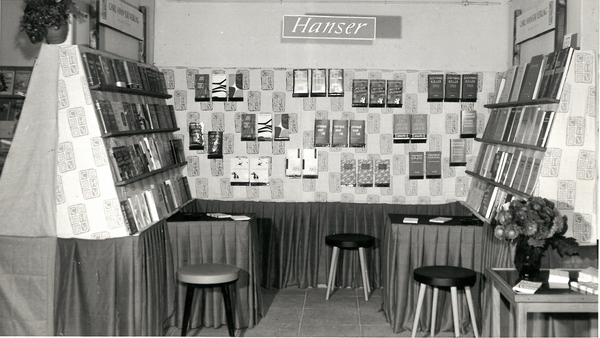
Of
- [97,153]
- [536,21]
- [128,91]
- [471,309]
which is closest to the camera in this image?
[97,153]

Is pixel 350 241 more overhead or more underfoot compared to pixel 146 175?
more underfoot

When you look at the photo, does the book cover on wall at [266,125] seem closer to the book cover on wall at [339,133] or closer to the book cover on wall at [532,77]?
the book cover on wall at [339,133]

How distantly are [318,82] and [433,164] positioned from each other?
1.47m

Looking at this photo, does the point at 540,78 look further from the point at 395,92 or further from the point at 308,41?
the point at 308,41

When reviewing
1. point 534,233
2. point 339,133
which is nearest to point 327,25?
point 339,133

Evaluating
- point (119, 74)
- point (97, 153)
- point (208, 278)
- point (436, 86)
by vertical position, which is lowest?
point (208, 278)

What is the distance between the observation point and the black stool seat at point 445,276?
481 centimetres

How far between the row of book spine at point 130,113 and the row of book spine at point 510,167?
120 inches

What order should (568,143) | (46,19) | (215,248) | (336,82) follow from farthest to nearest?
(336,82) < (215,248) < (568,143) < (46,19)

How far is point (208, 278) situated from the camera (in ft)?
15.5

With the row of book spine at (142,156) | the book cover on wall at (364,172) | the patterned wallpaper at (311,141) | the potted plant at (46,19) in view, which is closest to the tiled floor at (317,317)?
the patterned wallpaper at (311,141)

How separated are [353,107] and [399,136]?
0.57m

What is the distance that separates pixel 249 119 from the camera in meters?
6.93

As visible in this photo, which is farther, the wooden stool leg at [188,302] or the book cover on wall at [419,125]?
the book cover on wall at [419,125]
